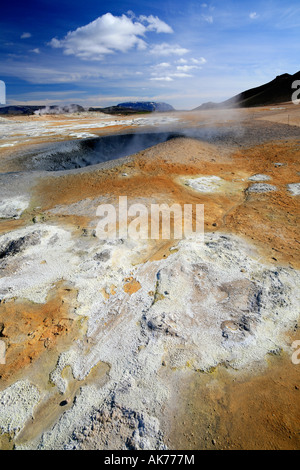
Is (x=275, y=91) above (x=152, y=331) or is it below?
above

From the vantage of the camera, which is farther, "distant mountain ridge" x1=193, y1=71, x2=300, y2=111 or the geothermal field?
"distant mountain ridge" x1=193, y1=71, x2=300, y2=111

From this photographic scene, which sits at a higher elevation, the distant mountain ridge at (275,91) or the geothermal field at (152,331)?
the distant mountain ridge at (275,91)

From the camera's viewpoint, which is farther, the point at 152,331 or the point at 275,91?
the point at 275,91

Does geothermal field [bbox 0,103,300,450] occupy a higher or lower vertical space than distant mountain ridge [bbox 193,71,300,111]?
lower

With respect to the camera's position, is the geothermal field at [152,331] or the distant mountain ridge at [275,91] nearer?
the geothermal field at [152,331]

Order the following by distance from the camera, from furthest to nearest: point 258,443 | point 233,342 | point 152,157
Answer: point 152,157 → point 233,342 → point 258,443

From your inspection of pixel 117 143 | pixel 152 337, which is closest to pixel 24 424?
pixel 152 337

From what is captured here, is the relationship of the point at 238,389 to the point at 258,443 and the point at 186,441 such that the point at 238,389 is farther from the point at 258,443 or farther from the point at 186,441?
the point at 186,441

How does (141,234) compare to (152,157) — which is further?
(152,157)
